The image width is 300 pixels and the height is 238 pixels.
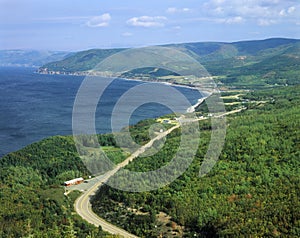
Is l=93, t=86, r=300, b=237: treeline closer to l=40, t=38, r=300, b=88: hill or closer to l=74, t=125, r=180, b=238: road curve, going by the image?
l=74, t=125, r=180, b=238: road curve

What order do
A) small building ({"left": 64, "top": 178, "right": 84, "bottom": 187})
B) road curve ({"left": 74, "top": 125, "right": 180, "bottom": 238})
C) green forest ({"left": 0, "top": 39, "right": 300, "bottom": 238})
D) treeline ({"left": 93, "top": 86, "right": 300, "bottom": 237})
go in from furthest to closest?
small building ({"left": 64, "top": 178, "right": 84, "bottom": 187})
road curve ({"left": 74, "top": 125, "right": 180, "bottom": 238})
green forest ({"left": 0, "top": 39, "right": 300, "bottom": 238})
treeline ({"left": 93, "top": 86, "right": 300, "bottom": 237})

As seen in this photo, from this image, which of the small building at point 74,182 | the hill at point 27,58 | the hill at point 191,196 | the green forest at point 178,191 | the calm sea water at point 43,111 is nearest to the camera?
the hill at point 191,196

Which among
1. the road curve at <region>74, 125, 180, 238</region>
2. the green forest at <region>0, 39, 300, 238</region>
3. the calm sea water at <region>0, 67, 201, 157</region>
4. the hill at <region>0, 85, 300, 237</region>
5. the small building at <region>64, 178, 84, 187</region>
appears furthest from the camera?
the calm sea water at <region>0, 67, 201, 157</region>

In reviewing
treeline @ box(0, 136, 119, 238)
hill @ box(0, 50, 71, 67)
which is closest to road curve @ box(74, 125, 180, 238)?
treeline @ box(0, 136, 119, 238)

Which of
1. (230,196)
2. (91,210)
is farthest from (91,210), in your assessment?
(230,196)

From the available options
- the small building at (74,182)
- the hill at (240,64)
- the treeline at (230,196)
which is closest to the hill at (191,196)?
the treeline at (230,196)

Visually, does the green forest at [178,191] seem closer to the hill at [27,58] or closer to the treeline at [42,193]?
the treeline at [42,193]

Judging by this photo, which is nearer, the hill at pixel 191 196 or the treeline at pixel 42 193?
the hill at pixel 191 196
